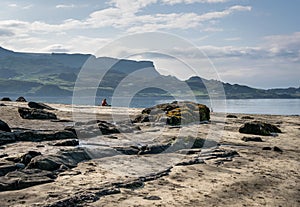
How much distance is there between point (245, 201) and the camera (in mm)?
11719

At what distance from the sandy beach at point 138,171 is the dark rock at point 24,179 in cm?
3

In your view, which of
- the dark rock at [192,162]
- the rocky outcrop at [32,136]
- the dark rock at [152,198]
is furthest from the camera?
the rocky outcrop at [32,136]

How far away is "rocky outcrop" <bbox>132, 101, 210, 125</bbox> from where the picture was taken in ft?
99.5

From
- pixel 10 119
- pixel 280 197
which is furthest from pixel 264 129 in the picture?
pixel 10 119

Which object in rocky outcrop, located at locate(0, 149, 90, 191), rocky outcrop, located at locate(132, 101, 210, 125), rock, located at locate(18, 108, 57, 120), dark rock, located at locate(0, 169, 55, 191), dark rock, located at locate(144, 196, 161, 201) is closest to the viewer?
dark rock, located at locate(144, 196, 161, 201)

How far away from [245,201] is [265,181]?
3.20 m

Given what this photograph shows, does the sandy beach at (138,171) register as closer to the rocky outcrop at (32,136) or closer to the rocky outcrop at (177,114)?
the rocky outcrop at (32,136)

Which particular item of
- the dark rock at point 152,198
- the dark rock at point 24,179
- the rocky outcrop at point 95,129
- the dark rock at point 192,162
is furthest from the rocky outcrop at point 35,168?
the rocky outcrop at point 95,129

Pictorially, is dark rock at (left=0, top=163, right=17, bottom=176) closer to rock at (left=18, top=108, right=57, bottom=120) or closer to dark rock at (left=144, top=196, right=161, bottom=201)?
dark rock at (left=144, top=196, right=161, bottom=201)

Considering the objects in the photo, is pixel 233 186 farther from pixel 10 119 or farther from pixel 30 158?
pixel 10 119

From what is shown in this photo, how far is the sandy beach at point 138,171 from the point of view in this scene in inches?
440

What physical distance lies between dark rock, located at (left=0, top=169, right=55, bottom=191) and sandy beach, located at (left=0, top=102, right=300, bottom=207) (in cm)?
3

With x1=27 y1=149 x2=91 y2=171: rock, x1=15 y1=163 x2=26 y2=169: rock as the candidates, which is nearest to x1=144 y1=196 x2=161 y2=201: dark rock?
x1=27 y1=149 x2=91 y2=171: rock

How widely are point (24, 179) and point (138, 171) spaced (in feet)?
15.3
